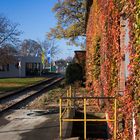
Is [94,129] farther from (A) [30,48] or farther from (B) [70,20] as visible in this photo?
(A) [30,48]

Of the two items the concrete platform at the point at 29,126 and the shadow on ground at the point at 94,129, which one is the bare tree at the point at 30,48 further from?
the shadow on ground at the point at 94,129

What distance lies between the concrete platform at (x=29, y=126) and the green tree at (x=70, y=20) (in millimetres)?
47552

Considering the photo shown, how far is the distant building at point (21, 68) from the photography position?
3401 inches

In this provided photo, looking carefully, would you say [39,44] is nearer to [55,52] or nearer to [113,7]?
[55,52]

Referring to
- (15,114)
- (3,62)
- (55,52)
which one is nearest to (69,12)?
(3,62)

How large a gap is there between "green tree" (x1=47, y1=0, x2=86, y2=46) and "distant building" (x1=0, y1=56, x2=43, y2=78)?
Result: 1619cm

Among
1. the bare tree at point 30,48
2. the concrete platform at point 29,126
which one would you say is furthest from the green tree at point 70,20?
the bare tree at point 30,48

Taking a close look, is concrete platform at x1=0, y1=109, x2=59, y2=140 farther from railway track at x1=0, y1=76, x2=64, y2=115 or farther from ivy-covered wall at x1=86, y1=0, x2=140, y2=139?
ivy-covered wall at x1=86, y1=0, x2=140, y2=139

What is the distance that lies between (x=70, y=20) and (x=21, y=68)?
81.8 feet

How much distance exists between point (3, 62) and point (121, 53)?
57.7 m

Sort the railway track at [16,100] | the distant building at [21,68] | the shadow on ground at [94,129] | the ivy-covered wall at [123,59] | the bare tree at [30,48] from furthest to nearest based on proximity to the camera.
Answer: the bare tree at [30,48]
the distant building at [21,68]
the railway track at [16,100]
the shadow on ground at [94,129]
the ivy-covered wall at [123,59]

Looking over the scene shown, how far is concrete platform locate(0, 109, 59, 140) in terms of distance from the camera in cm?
1229

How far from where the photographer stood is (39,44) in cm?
15075

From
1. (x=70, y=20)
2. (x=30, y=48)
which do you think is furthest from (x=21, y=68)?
(x=30, y=48)
